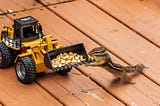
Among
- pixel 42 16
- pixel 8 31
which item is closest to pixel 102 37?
pixel 42 16

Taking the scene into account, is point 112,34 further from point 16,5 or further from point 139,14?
point 16,5

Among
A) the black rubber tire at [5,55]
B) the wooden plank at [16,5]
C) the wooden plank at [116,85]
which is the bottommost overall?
the wooden plank at [116,85]

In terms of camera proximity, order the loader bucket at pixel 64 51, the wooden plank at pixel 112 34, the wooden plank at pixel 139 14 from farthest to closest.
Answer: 1. the wooden plank at pixel 139 14
2. the wooden plank at pixel 112 34
3. the loader bucket at pixel 64 51

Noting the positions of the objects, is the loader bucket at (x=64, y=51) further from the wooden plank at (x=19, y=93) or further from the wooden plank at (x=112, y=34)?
the wooden plank at (x=112, y=34)

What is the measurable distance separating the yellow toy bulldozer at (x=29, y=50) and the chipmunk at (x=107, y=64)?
55 mm

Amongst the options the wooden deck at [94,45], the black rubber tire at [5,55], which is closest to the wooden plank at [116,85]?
the wooden deck at [94,45]

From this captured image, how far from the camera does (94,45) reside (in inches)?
130

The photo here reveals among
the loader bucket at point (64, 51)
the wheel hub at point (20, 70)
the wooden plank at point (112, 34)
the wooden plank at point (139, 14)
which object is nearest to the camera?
the loader bucket at point (64, 51)

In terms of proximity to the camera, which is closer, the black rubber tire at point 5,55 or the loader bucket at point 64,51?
the loader bucket at point 64,51

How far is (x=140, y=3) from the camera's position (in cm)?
379

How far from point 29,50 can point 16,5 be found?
0.75 meters

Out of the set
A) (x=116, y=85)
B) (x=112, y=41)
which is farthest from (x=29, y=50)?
(x=112, y=41)

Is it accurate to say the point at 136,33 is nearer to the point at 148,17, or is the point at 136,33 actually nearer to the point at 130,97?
the point at 148,17

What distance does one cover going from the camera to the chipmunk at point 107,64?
2932 millimetres
